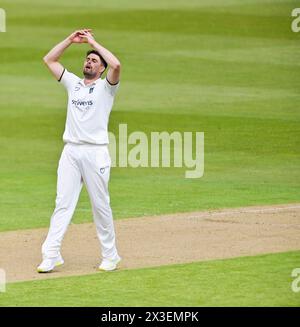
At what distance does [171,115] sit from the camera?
2220 centimetres

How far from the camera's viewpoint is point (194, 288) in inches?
429

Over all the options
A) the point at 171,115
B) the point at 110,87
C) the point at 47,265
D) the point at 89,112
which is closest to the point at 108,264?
the point at 47,265

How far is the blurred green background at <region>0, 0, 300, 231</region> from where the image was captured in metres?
16.7

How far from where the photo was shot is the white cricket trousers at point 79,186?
38.1 ft

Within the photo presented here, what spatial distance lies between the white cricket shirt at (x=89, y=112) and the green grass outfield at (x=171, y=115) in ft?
4.82

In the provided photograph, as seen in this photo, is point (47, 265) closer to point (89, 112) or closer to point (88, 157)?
point (88, 157)

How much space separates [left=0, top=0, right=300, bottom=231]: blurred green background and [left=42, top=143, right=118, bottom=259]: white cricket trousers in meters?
2.55

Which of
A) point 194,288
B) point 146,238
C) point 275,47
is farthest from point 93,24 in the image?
point 194,288

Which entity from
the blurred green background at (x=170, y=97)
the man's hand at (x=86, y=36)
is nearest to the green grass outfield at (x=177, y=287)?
the man's hand at (x=86, y=36)

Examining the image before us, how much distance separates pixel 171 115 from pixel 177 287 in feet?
37.6

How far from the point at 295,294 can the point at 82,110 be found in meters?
2.94

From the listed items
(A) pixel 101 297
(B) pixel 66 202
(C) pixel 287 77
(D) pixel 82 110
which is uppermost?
(C) pixel 287 77

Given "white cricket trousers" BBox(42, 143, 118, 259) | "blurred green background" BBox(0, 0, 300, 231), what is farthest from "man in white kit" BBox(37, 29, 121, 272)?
"blurred green background" BBox(0, 0, 300, 231)

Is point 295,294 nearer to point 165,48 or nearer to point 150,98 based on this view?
point 150,98
